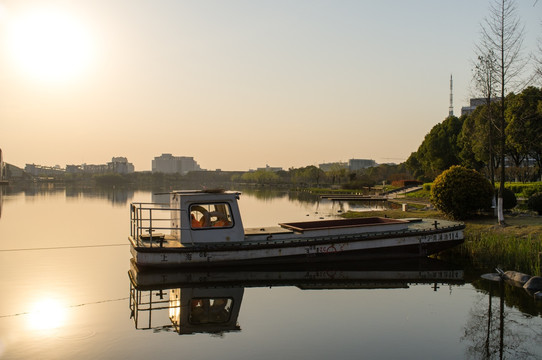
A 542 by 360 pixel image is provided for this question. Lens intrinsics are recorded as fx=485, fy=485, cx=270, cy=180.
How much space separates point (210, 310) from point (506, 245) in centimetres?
1161

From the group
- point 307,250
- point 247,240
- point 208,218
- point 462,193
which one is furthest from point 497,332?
point 462,193

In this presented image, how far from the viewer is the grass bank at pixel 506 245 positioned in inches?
643

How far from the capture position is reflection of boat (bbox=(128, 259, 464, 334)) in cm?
1127

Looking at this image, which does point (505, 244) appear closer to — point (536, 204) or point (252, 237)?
point (536, 204)

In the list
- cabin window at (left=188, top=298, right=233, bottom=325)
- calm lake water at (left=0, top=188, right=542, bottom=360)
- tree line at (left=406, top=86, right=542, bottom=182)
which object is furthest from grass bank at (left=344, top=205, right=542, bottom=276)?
cabin window at (left=188, top=298, right=233, bottom=325)

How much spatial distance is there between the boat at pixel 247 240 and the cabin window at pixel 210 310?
10.9 feet

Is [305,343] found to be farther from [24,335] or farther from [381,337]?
[24,335]

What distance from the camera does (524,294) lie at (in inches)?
516

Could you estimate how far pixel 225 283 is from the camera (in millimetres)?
14797

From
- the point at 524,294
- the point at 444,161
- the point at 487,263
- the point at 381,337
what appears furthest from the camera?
the point at 444,161

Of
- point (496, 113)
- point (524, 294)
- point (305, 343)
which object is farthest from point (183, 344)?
point (496, 113)

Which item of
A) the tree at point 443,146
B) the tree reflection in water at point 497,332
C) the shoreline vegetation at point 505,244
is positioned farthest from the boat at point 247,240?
the tree at point 443,146

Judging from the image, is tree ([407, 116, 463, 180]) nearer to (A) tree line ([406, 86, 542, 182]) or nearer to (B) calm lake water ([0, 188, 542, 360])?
(A) tree line ([406, 86, 542, 182])

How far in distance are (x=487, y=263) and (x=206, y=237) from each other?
10.2 m
